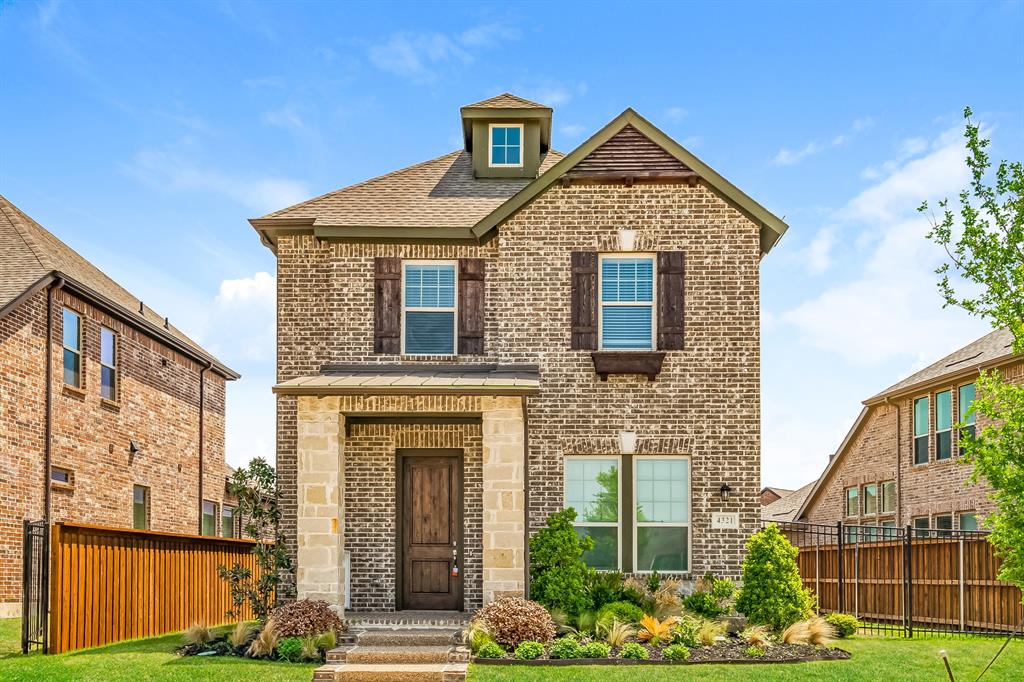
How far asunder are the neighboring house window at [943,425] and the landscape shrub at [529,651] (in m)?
14.9

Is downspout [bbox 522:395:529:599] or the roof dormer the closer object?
downspout [bbox 522:395:529:599]

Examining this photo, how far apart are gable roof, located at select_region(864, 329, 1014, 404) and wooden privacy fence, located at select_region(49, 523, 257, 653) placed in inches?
635

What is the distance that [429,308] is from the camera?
712 inches

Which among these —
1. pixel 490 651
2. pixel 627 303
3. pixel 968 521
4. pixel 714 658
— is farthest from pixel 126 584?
pixel 968 521

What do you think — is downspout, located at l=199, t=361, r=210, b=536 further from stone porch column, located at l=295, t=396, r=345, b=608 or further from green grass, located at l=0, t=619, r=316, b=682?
stone porch column, located at l=295, t=396, r=345, b=608

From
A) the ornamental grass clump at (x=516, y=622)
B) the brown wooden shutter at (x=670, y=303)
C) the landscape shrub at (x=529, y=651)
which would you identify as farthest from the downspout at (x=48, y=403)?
the brown wooden shutter at (x=670, y=303)

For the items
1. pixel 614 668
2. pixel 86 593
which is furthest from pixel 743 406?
pixel 86 593

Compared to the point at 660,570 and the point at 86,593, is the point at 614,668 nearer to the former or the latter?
the point at 660,570

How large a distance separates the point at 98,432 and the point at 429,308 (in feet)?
31.2

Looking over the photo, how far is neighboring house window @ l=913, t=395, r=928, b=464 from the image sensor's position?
26.8 metres

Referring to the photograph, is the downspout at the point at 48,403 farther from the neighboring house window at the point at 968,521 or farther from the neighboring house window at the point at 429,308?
the neighboring house window at the point at 968,521

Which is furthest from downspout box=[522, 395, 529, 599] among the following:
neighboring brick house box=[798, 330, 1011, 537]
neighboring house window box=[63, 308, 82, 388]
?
neighboring house window box=[63, 308, 82, 388]

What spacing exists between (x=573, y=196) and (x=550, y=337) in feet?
7.70

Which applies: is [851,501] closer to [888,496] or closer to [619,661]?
[888,496]
